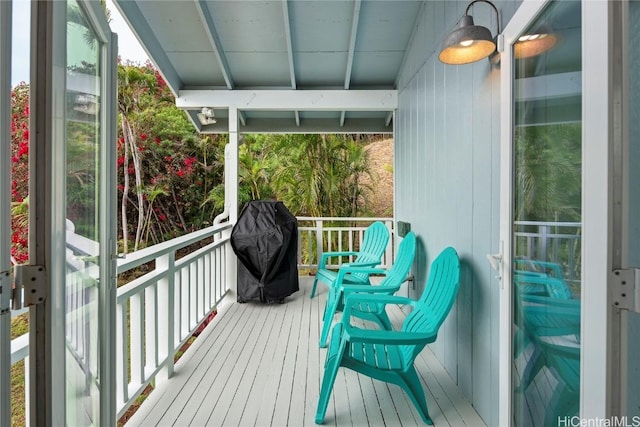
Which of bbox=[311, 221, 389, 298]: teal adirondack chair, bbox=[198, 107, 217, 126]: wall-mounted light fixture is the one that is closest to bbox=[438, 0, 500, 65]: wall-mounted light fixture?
bbox=[311, 221, 389, 298]: teal adirondack chair

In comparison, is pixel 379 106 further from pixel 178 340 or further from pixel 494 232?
pixel 178 340

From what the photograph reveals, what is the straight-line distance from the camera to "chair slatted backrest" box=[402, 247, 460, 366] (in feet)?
6.70

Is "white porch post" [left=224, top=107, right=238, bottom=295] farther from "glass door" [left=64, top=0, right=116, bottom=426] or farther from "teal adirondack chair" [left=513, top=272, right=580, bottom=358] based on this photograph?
"teal adirondack chair" [left=513, top=272, right=580, bottom=358]

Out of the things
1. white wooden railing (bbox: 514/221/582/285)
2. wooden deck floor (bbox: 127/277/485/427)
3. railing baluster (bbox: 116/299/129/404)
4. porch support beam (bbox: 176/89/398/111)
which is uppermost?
porch support beam (bbox: 176/89/398/111)

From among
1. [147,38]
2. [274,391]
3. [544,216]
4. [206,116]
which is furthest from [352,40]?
[274,391]

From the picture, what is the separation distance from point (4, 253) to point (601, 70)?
64.2 inches

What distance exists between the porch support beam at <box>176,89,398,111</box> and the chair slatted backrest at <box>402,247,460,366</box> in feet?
8.84

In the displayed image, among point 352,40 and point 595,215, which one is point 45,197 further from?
point 352,40

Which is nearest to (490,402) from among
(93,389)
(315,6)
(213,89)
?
(93,389)

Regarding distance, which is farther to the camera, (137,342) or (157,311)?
(157,311)

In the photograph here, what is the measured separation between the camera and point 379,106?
4.53 metres

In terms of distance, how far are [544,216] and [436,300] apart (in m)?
1.07

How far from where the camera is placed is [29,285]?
0.96 m

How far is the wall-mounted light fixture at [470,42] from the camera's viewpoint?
1720mm
